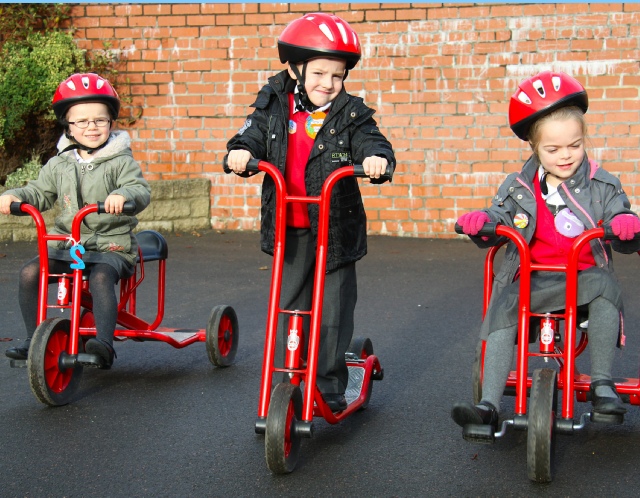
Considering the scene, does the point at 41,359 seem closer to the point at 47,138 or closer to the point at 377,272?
the point at 377,272

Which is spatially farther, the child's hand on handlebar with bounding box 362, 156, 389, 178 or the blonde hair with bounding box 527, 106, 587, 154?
the blonde hair with bounding box 527, 106, 587, 154

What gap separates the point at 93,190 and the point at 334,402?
6.52ft

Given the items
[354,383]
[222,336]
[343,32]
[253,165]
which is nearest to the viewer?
[253,165]

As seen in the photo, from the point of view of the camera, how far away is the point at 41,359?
479 centimetres

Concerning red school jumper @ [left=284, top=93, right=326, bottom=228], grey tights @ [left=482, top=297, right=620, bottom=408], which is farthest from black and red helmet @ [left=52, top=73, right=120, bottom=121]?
grey tights @ [left=482, top=297, right=620, bottom=408]

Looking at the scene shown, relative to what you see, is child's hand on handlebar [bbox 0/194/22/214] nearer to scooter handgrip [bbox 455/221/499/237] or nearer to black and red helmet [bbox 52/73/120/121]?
black and red helmet [bbox 52/73/120/121]

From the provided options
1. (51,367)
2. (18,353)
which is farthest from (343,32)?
(18,353)

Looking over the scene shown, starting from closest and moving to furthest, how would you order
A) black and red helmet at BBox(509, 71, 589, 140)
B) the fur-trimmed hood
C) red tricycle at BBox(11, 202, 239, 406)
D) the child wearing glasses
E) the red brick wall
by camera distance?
1. black and red helmet at BBox(509, 71, 589, 140)
2. red tricycle at BBox(11, 202, 239, 406)
3. the child wearing glasses
4. the fur-trimmed hood
5. the red brick wall

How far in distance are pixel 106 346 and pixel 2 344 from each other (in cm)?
149

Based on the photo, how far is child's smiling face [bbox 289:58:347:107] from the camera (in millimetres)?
4242

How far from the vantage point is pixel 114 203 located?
4.95m

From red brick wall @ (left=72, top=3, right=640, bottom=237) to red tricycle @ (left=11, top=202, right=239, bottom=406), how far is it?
4.92 metres

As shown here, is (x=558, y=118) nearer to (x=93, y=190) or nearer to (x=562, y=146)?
(x=562, y=146)

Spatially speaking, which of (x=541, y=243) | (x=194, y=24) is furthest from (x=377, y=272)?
(x=541, y=243)
